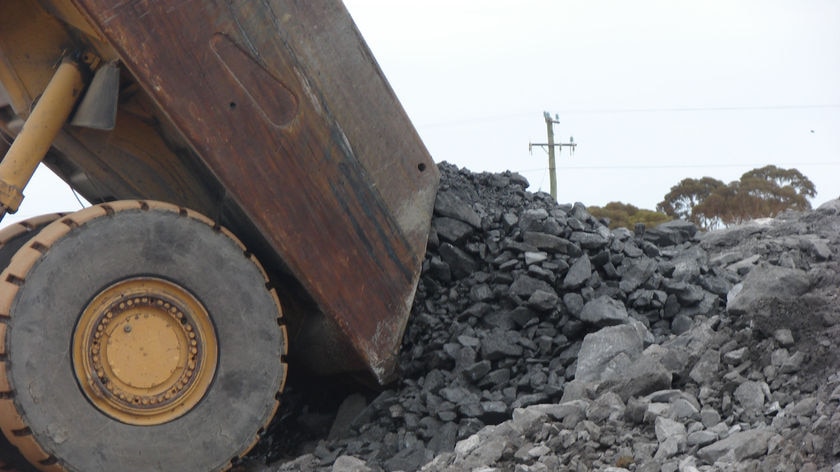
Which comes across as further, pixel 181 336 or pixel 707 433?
pixel 181 336

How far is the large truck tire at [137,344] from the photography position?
5.41 metres

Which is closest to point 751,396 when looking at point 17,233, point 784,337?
point 784,337

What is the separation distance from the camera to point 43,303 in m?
5.44

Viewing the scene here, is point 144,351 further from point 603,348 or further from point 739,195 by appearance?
point 739,195

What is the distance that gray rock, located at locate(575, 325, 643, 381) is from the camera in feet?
20.3

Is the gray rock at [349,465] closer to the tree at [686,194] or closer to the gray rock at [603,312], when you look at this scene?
the gray rock at [603,312]

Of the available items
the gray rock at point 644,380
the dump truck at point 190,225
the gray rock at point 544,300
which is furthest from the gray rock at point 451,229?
the gray rock at point 644,380

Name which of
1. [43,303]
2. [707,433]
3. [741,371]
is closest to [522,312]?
[741,371]

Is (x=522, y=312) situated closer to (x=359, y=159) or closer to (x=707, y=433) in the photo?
(x=359, y=159)

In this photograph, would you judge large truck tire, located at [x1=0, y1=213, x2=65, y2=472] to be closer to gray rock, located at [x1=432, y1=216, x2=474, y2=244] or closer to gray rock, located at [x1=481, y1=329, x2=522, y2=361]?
gray rock, located at [x1=432, y1=216, x2=474, y2=244]

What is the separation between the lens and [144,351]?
18.6ft

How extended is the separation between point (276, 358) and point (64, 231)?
131 centimetres

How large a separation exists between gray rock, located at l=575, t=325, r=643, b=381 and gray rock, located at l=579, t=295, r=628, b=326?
20cm

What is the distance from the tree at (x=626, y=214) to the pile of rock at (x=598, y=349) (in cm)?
1329
